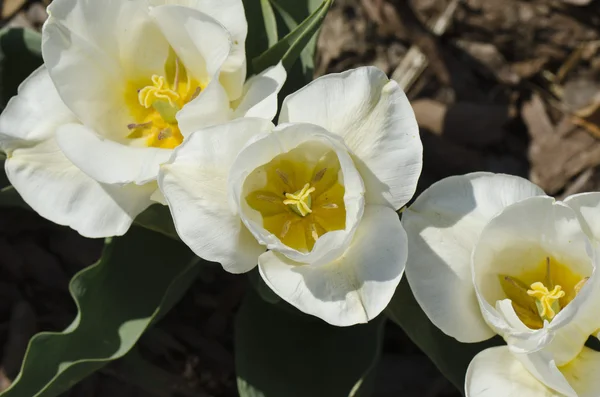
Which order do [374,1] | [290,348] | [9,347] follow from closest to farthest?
[290,348], [9,347], [374,1]

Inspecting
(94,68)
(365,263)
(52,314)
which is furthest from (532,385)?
(52,314)

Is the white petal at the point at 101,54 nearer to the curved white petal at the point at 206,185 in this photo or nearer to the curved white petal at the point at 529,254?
the curved white petal at the point at 206,185

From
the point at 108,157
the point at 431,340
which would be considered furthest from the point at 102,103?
the point at 431,340

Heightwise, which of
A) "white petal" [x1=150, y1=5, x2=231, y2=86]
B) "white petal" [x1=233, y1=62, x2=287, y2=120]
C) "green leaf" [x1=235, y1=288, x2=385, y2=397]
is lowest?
"green leaf" [x1=235, y1=288, x2=385, y2=397]

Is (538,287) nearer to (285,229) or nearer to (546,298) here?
(546,298)

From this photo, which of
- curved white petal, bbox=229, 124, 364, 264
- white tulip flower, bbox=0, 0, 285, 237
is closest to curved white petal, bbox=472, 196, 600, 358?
curved white petal, bbox=229, 124, 364, 264

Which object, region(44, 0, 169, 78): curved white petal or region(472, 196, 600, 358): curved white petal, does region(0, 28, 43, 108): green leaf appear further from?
region(472, 196, 600, 358): curved white petal

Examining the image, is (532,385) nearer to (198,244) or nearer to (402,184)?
(402,184)
